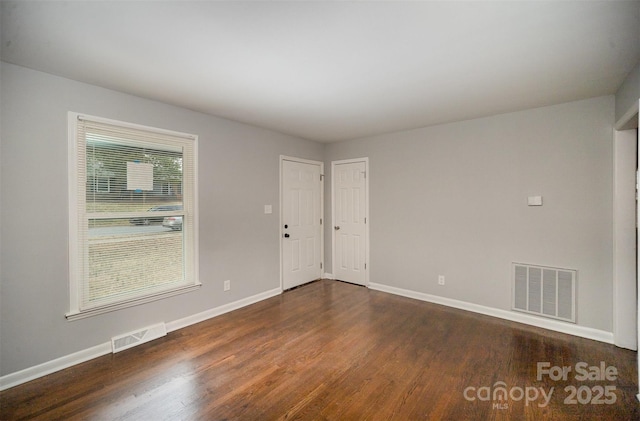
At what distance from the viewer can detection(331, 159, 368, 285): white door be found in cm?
455

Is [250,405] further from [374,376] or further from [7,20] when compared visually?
[7,20]

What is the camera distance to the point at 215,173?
337 cm

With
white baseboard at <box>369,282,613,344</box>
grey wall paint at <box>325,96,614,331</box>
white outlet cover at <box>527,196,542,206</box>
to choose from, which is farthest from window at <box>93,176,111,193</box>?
white outlet cover at <box>527,196,542,206</box>

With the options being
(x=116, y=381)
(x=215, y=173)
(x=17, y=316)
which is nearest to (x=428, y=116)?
(x=215, y=173)

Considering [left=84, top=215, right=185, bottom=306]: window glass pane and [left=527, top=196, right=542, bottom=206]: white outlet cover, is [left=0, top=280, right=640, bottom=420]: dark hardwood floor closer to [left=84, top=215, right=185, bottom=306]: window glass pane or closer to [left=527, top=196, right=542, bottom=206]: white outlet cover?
[left=84, top=215, right=185, bottom=306]: window glass pane

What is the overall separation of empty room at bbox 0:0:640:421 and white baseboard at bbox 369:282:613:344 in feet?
0.07

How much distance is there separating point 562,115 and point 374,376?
3.28m

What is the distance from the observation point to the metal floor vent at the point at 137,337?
2562 mm

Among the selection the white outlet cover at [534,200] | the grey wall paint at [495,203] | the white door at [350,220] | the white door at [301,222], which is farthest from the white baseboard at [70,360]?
the white outlet cover at [534,200]

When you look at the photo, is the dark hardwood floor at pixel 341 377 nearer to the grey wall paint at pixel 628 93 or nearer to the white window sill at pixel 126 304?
the white window sill at pixel 126 304

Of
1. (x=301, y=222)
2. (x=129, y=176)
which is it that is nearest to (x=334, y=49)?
(x=129, y=176)

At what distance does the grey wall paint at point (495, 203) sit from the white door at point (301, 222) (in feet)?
3.21

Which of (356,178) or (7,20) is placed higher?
(7,20)

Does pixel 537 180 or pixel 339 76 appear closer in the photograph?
pixel 339 76
